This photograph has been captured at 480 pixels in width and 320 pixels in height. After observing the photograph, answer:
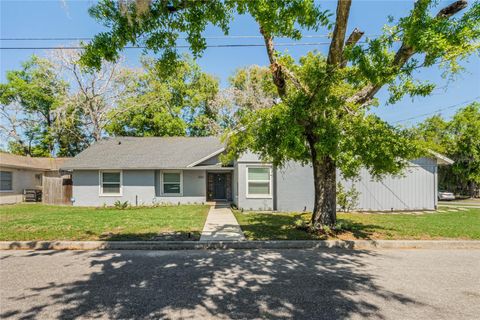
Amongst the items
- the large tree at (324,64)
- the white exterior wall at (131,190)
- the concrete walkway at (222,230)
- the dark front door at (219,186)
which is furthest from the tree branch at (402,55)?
the dark front door at (219,186)

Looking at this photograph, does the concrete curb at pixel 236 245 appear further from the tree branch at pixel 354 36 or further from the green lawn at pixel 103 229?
the tree branch at pixel 354 36

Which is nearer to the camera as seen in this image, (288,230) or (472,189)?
(288,230)

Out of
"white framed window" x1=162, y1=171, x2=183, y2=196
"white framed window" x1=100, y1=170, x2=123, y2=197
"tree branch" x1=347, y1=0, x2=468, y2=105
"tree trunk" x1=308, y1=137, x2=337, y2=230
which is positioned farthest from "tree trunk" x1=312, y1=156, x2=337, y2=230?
"white framed window" x1=100, y1=170, x2=123, y2=197

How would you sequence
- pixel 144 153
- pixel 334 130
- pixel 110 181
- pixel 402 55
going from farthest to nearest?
pixel 144 153
pixel 110 181
pixel 334 130
pixel 402 55

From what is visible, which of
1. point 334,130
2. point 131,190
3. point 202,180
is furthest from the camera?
point 202,180

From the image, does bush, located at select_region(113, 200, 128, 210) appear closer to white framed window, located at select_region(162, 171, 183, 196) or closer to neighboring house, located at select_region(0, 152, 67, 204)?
white framed window, located at select_region(162, 171, 183, 196)

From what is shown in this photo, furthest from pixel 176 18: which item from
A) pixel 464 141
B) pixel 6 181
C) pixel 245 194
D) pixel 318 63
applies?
pixel 464 141

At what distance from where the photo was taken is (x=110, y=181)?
683 inches

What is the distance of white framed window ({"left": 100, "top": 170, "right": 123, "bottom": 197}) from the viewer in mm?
17297

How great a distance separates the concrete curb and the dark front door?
1187 centimetres

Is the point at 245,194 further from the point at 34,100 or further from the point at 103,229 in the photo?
the point at 34,100

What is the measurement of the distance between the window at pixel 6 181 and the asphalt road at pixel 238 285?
1537 centimetres

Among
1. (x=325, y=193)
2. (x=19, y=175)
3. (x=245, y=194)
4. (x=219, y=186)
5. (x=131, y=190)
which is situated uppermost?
(x=19, y=175)

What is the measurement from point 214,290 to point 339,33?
22.4ft
